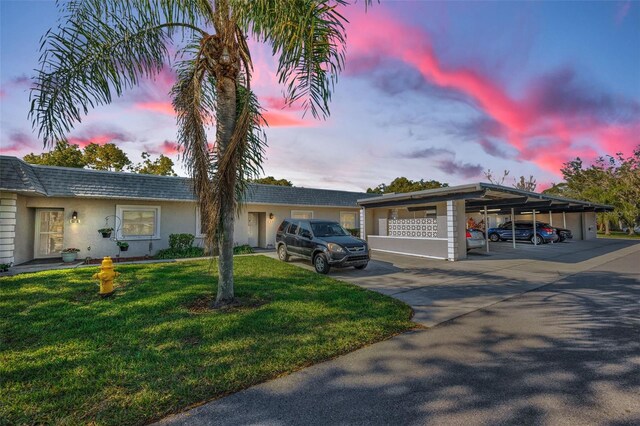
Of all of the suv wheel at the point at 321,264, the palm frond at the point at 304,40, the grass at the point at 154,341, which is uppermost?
the palm frond at the point at 304,40

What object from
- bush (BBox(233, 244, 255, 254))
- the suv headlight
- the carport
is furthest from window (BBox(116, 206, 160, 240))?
the carport

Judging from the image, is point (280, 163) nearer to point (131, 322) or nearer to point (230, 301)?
point (230, 301)

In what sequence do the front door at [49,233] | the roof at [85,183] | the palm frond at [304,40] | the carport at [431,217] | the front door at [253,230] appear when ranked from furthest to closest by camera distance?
the front door at [253,230] < the carport at [431,217] < the front door at [49,233] < the roof at [85,183] < the palm frond at [304,40]

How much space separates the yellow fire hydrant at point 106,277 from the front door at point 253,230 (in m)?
11.9

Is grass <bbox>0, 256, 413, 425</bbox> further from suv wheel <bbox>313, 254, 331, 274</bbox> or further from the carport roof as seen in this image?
the carport roof

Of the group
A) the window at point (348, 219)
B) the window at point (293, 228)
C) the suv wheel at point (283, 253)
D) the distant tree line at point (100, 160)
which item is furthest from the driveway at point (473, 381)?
the distant tree line at point (100, 160)

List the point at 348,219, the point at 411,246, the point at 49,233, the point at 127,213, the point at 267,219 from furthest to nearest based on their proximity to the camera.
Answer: the point at 348,219 → the point at 267,219 → the point at 411,246 → the point at 127,213 → the point at 49,233

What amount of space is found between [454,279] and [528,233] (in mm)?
17212

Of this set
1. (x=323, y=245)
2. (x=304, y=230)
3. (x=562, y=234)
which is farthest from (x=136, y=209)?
(x=562, y=234)

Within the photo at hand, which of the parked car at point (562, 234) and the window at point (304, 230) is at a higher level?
the window at point (304, 230)

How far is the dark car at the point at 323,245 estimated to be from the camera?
30.3 feet

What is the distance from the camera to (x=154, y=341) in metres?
3.90

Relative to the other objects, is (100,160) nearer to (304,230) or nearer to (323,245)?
(304,230)

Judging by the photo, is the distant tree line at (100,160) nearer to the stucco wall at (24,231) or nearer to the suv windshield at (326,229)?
the stucco wall at (24,231)
